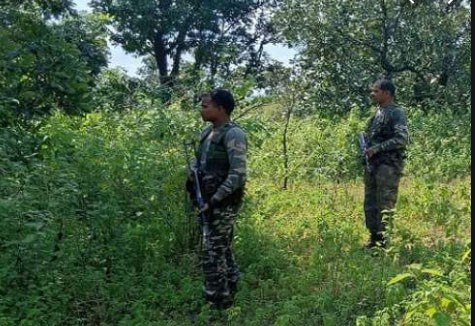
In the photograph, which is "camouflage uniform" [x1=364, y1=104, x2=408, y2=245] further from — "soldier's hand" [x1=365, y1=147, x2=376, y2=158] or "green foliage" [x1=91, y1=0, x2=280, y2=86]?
"green foliage" [x1=91, y1=0, x2=280, y2=86]

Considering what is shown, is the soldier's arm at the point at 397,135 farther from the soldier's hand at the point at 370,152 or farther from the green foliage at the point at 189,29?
the green foliage at the point at 189,29

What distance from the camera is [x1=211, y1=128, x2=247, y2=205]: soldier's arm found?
16.6 ft

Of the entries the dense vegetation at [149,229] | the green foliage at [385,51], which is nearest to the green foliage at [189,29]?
the green foliage at [385,51]

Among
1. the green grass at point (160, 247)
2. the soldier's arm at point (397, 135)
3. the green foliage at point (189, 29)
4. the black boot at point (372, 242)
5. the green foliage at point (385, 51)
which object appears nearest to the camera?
the green grass at point (160, 247)

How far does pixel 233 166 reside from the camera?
5.08 metres

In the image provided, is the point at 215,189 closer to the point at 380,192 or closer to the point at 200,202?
the point at 200,202

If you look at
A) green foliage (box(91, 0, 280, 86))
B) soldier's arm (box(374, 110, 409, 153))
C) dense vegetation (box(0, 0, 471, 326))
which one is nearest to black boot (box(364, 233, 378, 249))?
dense vegetation (box(0, 0, 471, 326))

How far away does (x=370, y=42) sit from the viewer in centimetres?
1720

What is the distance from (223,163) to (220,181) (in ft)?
0.47

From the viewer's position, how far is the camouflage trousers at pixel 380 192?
6668 millimetres

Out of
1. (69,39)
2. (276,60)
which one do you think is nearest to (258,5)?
(276,60)

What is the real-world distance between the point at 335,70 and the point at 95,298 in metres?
12.7

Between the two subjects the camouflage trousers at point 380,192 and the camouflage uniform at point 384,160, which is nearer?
the camouflage uniform at point 384,160

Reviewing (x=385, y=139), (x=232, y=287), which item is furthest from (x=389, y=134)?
(x=232, y=287)
